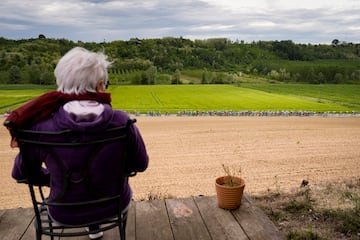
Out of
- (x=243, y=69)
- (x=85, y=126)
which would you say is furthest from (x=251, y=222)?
(x=243, y=69)

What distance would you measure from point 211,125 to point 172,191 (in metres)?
13.8

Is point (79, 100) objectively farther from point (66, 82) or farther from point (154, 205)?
point (154, 205)

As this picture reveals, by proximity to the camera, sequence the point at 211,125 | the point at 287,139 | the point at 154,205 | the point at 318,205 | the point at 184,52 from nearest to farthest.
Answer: the point at 154,205 → the point at 318,205 → the point at 287,139 → the point at 211,125 → the point at 184,52

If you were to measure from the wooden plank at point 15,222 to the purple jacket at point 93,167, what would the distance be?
0.83 m

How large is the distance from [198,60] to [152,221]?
70.8 meters

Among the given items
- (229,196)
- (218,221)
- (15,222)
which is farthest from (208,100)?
(15,222)

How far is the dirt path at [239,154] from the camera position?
8625mm

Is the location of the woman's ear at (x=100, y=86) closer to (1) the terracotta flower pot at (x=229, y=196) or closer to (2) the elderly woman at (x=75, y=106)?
(2) the elderly woman at (x=75, y=106)

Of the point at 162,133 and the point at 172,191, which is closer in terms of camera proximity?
the point at 172,191

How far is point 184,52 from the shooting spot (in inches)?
2886

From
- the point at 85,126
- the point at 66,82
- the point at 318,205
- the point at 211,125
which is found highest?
the point at 66,82

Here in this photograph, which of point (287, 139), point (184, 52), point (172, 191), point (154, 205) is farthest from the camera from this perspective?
point (184, 52)

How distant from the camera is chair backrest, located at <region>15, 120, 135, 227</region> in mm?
1273

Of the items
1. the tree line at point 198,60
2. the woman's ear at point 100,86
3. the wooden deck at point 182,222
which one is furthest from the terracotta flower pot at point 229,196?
the tree line at point 198,60
